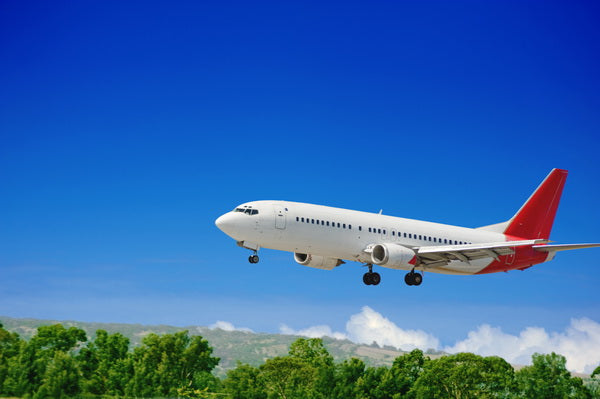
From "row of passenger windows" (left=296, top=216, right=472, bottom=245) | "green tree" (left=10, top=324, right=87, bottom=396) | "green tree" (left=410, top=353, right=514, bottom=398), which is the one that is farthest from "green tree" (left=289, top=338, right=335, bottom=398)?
"row of passenger windows" (left=296, top=216, right=472, bottom=245)

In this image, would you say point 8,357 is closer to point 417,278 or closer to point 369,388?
point 369,388

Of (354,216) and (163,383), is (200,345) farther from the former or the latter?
(354,216)

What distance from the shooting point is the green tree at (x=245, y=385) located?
5477 inches

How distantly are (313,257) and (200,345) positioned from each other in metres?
88.0

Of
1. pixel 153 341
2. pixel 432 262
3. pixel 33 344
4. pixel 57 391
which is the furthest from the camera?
pixel 153 341

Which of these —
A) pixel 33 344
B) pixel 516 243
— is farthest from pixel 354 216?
pixel 33 344

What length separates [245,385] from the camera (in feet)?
460

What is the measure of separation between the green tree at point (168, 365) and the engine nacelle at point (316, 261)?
3182 inches

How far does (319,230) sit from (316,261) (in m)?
5.49

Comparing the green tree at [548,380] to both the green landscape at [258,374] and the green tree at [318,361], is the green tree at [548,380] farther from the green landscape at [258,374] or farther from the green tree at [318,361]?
the green tree at [318,361]

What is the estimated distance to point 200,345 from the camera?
14062 cm

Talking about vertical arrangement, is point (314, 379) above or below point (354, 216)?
below

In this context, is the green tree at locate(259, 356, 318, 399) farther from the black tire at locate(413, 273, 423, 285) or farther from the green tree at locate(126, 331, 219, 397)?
the black tire at locate(413, 273, 423, 285)

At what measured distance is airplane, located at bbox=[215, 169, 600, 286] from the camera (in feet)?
171
